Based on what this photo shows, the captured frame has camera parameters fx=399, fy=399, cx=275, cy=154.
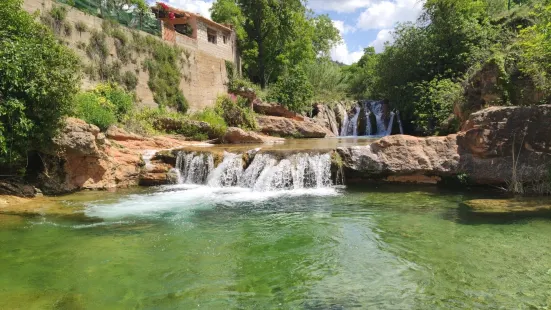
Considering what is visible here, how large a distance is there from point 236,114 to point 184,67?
4643 mm

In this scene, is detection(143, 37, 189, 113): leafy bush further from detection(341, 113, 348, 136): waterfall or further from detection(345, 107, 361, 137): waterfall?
detection(345, 107, 361, 137): waterfall

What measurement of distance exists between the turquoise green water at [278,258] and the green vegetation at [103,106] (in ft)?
15.6

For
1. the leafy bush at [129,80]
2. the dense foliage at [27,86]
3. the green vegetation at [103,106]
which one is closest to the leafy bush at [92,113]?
the green vegetation at [103,106]

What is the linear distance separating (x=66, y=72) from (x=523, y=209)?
1146 cm

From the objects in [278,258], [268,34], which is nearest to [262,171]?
[278,258]

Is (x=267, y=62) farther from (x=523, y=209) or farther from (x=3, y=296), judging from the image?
(x=3, y=296)

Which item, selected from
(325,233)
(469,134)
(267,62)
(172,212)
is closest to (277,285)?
(325,233)

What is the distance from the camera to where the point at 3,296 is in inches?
189

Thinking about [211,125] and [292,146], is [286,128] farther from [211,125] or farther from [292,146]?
[292,146]

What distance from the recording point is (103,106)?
15453 mm

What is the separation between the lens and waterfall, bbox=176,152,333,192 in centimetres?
1211

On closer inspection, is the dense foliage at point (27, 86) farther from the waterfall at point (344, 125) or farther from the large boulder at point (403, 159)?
the waterfall at point (344, 125)

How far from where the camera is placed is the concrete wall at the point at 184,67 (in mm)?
17141

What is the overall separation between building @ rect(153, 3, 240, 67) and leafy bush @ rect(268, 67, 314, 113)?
17.5 ft
